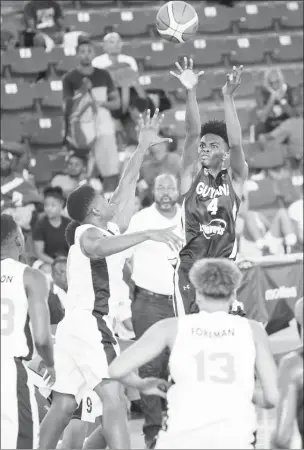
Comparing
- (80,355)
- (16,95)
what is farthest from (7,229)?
(16,95)

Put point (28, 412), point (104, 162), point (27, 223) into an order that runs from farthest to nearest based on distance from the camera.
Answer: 1. point (104, 162)
2. point (27, 223)
3. point (28, 412)

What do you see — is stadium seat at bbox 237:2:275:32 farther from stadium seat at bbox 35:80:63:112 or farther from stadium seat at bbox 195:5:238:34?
stadium seat at bbox 35:80:63:112

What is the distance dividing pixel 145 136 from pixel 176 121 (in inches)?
301

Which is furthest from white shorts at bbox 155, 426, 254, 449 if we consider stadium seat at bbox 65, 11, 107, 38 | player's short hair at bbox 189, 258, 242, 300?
stadium seat at bbox 65, 11, 107, 38

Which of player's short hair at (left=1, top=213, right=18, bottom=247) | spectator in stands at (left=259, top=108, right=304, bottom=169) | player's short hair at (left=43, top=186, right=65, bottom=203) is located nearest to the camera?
player's short hair at (left=1, top=213, right=18, bottom=247)

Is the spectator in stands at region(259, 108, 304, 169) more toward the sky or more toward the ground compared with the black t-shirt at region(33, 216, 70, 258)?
more toward the sky

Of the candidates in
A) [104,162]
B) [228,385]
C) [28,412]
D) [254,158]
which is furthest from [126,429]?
[254,158]

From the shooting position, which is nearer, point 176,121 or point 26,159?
point 26,159

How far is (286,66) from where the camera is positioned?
56.9 ft

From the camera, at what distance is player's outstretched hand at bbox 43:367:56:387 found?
Answer: 6.36 meters

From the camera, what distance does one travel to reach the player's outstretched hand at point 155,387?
521 cm

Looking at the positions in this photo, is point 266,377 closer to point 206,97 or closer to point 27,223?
point 27,223

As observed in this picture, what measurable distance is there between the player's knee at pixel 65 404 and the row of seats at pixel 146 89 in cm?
857

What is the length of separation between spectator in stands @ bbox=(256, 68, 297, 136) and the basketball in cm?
631
